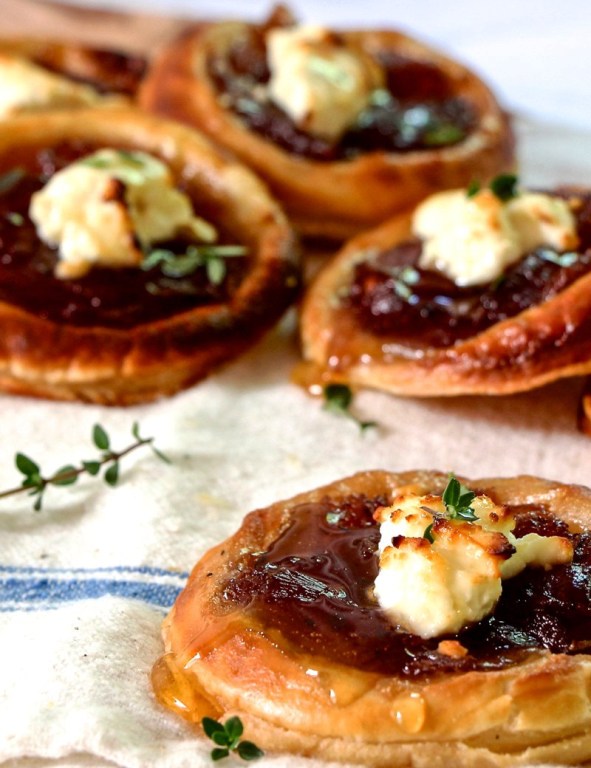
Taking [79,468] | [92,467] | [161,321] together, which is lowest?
[79,468]

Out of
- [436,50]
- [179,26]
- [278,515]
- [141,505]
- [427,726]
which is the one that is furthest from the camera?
[179,26]

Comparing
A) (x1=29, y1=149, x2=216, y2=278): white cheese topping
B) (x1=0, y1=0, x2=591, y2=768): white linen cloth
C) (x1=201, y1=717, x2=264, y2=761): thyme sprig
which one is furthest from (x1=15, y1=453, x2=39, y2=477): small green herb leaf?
(x1=201, y1=717, x2=264, y2=761): thyme sprig

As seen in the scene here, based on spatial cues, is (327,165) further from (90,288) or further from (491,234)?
(90,288)

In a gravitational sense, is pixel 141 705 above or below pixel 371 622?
below

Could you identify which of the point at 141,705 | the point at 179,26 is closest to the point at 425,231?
the point at 141,705

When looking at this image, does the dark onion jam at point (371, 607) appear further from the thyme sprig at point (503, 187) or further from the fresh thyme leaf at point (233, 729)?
the thyme sprig at point (503, 187)

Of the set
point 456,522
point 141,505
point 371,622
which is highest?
point 456,522

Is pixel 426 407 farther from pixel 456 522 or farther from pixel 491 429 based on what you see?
pixel 456 522

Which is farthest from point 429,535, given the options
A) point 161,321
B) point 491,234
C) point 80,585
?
point 161,321
